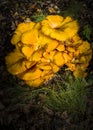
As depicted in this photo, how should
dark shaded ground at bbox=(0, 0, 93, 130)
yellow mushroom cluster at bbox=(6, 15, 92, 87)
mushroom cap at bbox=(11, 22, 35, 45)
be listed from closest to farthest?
dark shaded ground at bbox=(0, 0, 93, 130)
yellow mushroom cluster at bbox=(6, 15, 92, 87)
mushroom cap at bbox=(11, 22, 35, 45)

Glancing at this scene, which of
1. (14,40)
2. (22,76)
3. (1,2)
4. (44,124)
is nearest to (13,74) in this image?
(22,76)

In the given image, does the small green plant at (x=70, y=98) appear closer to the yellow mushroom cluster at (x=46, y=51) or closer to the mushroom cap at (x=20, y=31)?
the yellow mushroom cluster at (x=46, y=51)

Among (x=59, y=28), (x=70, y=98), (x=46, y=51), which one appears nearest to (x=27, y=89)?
(x=46, y=51)

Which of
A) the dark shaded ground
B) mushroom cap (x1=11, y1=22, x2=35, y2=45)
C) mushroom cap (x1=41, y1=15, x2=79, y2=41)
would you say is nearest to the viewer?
the dark shaded ground

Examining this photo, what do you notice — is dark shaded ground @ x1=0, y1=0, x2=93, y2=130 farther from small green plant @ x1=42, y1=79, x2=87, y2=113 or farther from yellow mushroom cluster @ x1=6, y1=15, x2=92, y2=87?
yellow mushroom cluster @ x1=6, y1=15, x2=92, y2=87

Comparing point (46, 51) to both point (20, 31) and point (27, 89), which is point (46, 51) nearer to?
point (20, 31)

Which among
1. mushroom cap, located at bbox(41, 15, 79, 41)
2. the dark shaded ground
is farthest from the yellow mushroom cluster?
the dark shaded ground
